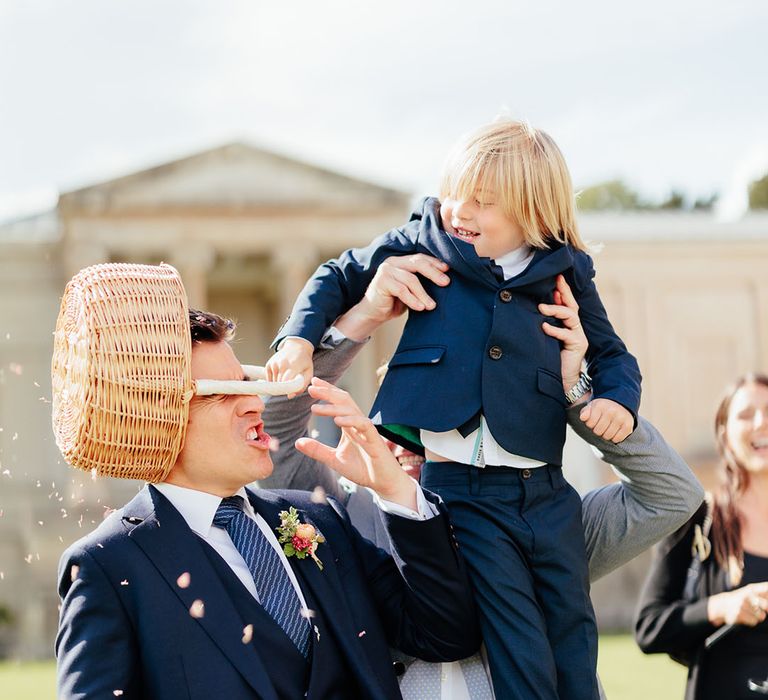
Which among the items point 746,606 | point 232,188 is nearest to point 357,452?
point 746,606

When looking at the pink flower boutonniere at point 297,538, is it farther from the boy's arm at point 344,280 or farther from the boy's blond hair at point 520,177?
the boy's blond hair at point 520,177

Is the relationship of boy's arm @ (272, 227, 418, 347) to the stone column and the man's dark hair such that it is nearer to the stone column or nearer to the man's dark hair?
the man's dark hair

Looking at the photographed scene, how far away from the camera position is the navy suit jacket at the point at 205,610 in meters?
3.32

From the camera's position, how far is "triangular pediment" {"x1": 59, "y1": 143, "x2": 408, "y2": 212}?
3925 cm

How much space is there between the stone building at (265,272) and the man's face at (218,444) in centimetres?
2800

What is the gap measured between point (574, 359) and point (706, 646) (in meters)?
2.10

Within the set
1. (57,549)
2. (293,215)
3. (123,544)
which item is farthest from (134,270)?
(293,215)

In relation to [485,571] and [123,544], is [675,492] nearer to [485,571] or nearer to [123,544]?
[485,571]

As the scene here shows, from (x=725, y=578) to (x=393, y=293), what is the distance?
2678 millimetres

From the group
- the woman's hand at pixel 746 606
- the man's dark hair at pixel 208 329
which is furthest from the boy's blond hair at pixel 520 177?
the woman's hand at pixel 746 606

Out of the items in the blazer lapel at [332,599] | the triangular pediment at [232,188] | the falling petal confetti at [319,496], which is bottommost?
the triangular pediment at [232,188]

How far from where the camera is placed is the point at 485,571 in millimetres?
3816

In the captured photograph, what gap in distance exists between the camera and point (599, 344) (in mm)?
4332

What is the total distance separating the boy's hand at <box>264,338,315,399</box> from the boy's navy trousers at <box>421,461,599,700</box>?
1.93 ft
